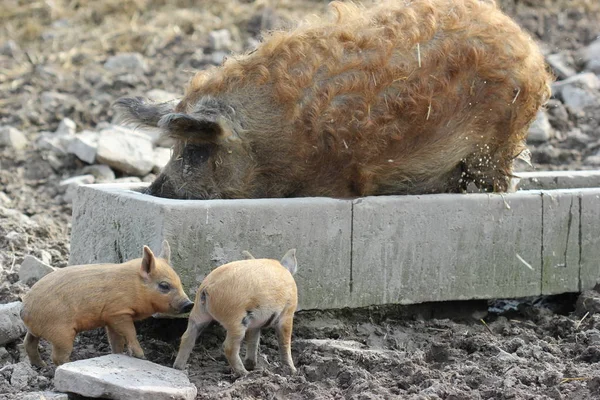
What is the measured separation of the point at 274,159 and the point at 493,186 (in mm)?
1358

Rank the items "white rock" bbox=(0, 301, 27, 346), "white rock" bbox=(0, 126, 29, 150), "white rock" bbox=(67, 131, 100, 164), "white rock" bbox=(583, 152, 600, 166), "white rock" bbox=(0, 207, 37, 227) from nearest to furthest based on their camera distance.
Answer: "white rock" bbox=(0, 301, 27, 346) → "white rock" bbox=(0, 207, 37, 227) → "white rock" bbox=(67, 131, 100, 164) → "white rock" bbox=(583, 152, 600, 166) → "white rock" bbox=(0, 126, 29, 150)

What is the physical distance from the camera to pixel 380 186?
19.3 feet

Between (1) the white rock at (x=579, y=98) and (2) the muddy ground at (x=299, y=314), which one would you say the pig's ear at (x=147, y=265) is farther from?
(1) the white rock at (x=579, y=98)

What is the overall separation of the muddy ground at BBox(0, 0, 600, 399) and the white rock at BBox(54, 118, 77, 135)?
248mm

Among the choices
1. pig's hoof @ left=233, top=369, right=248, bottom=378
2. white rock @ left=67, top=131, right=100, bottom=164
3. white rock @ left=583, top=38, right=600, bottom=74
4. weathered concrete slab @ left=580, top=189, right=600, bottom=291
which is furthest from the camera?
white rock @ left=583, top=38, right=600, bottom=74

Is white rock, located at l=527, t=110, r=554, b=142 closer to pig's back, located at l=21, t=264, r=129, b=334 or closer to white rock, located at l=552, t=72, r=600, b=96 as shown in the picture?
white rock, located at l=552, t=72, r=600, b=96

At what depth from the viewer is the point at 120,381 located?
4332mm

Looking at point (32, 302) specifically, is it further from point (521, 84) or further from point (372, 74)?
point (521, 84)

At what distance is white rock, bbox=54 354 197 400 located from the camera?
428 centimetres

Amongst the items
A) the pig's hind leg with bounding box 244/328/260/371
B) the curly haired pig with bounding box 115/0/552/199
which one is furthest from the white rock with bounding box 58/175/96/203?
the pig's hind leg with bounding box 244/328/260/371

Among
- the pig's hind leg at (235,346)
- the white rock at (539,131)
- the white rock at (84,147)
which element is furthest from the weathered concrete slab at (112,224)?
the white rock at (539,131)

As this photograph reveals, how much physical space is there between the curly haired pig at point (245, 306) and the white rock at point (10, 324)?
0.95 m

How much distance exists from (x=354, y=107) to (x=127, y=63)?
6326mm

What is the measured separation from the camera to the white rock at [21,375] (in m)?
4.65
